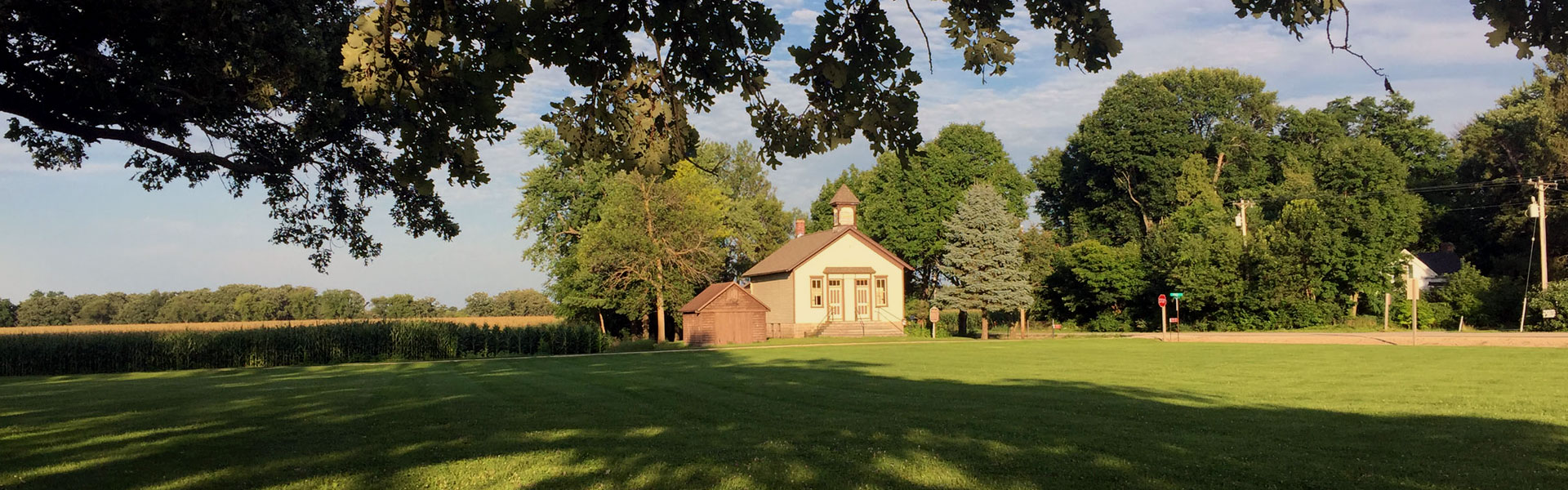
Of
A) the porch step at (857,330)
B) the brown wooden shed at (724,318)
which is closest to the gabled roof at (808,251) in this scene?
the porch step at (857,330)

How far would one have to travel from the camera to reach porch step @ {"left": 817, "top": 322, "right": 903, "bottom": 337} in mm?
50750

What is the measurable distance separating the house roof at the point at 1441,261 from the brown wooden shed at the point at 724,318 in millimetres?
38249

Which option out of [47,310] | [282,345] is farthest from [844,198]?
[47,310]

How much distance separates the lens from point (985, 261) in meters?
48.6

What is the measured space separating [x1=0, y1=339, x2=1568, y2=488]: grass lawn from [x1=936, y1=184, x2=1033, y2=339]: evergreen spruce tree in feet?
89.6

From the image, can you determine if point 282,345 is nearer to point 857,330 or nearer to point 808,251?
point 808,251

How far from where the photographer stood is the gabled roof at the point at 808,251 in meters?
51.6

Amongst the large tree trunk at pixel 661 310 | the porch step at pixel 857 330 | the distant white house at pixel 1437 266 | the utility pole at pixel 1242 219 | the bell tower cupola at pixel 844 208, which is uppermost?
the bell tower cupola at pixel 844 208

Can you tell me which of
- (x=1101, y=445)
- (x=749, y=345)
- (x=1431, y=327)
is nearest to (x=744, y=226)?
(x=749, y=345)

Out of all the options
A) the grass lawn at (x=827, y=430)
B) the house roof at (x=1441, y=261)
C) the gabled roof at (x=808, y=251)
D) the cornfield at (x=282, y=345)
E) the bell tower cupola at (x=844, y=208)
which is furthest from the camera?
the house roof at (x=1441, y=261)

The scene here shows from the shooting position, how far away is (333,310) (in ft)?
311

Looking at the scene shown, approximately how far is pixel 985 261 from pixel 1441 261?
2861 cm

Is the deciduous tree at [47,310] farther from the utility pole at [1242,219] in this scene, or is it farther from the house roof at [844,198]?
the utility pole at [1242,219]

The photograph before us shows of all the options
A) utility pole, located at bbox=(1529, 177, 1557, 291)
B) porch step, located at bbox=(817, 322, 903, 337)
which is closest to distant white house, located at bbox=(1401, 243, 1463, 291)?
utility pole, located at bbox=(1529, 177, 1557, 291)
